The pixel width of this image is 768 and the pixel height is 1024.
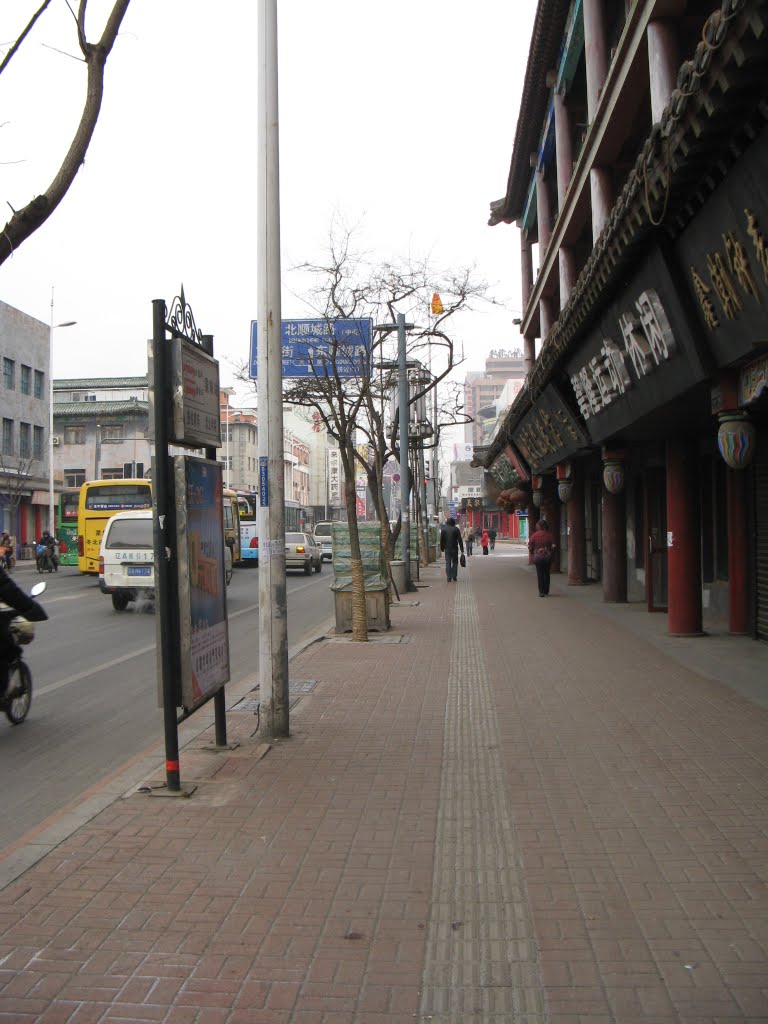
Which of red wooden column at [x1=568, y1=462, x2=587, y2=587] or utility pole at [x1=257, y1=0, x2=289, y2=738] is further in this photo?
red wooden column at [x1=568, y1=462, x2=587, y2=587]

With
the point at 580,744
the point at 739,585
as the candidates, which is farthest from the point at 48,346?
the point at 580,744

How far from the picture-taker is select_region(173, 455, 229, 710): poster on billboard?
6078 millimetres

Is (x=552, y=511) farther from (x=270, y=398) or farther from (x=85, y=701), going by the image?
(x=270, y=398)

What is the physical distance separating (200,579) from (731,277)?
464 cm

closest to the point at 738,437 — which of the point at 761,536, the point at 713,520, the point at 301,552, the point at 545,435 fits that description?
the point at 761,536

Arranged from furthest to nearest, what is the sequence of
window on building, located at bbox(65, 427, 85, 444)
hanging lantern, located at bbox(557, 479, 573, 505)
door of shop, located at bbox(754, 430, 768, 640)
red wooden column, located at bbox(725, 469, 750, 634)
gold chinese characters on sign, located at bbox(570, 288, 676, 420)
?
window on building, located at bbox(65, 427, 85, 444), hanging lantern, located at bbox(557, 479, 573, 505), red wooden column, located at bbox(725, 469, 750, 634), door of shop, located at bbox(754, 430, 768, 640), gold chinese characters on sign, located at bbox(570, 288, 676, 420)

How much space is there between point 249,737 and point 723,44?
18.9 feet

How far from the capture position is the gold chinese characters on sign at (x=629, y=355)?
960 centimetres

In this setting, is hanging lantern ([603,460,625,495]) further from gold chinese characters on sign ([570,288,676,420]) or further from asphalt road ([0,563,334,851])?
asphalt road ([0,563,334,851])

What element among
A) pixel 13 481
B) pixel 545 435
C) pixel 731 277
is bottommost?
pixel 731 277

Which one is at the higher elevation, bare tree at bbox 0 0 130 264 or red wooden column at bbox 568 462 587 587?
bare tree at bbox 0 0 130 264

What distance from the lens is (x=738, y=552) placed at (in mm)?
13117

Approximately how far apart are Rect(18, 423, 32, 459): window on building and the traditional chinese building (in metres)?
31.1

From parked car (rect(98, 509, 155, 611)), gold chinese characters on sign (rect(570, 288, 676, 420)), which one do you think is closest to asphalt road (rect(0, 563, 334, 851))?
parked car (rect(98, 509, 155, 611))
